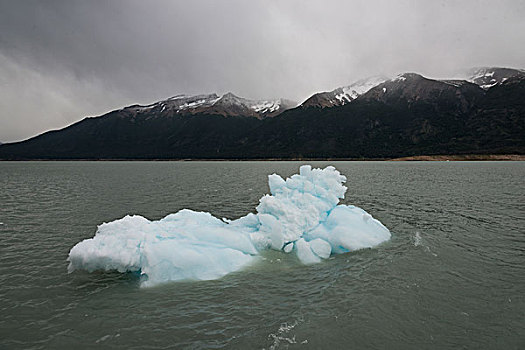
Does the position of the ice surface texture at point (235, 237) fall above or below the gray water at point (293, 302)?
above

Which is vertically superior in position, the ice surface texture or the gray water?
the ice surface texture

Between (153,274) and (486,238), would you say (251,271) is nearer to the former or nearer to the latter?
(153,274)

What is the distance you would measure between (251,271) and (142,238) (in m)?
5.04

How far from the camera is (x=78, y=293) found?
35.3ft

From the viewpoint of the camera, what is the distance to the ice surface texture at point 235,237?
11.9 meters

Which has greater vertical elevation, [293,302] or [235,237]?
[235,237]

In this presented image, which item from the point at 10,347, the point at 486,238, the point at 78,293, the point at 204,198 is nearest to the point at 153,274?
the point at 78,293

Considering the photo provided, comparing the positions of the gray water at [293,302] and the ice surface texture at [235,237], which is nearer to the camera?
the gray water at [293,302]

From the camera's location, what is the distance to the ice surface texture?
39.2ft

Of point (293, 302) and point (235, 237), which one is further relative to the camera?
point (235, 237)

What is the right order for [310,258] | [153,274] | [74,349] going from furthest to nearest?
[310,258], [153,274], [74,349]

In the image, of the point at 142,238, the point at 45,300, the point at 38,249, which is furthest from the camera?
the point at 38,249

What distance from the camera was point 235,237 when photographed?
14.5 meters

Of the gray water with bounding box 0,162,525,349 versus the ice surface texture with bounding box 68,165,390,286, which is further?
the ice surface texture with bounding box 68,165,390,286
